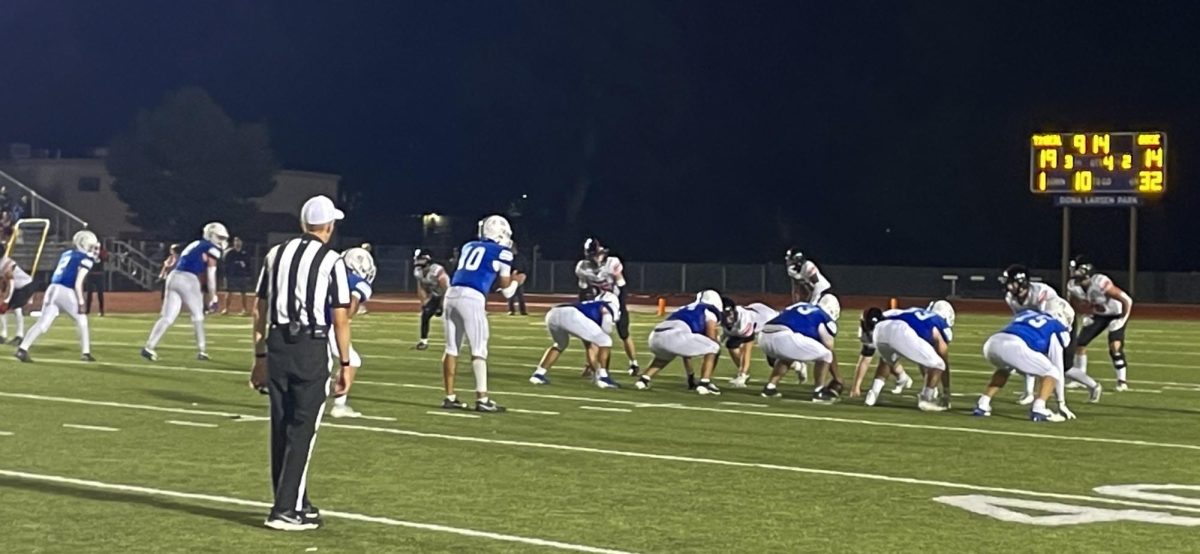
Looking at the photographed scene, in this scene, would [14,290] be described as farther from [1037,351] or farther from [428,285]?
[1037,351]

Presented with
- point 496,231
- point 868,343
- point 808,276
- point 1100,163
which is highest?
point 1100,163

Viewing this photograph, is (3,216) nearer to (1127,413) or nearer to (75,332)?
(75,332)

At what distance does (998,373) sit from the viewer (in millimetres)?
14461

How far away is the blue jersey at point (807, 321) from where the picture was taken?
1577cm

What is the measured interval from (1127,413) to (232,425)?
308 inches

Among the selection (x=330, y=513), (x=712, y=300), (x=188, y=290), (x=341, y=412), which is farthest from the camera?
(x=188, y=290)

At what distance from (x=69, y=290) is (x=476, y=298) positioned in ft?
23.2

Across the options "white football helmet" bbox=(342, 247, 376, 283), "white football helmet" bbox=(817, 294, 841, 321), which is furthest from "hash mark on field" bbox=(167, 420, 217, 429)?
"white football helmet" bbox=(817, 294, 841, 321)

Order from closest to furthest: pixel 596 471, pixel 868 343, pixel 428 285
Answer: pixel 596 471, pixel 868 343, pixel 428 285

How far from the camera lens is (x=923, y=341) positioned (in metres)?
14.5

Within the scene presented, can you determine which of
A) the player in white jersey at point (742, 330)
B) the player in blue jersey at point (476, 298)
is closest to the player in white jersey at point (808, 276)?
the player in white jersey at point (742, 330)

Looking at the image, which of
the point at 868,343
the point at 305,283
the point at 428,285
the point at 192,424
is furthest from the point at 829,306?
the point at 305,283

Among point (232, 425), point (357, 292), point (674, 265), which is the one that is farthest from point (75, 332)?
point (674, 265)

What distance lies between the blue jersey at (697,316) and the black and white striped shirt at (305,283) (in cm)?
834
